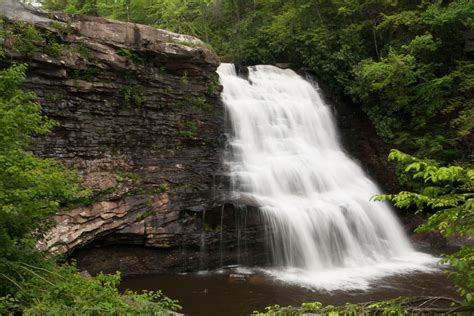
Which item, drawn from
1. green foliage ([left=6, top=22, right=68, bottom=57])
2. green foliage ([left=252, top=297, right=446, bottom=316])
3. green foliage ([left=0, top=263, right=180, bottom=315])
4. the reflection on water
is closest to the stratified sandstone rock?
green foliage ([left=6, top=22, right=68, bottom=57])

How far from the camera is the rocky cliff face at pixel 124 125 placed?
9.85 m

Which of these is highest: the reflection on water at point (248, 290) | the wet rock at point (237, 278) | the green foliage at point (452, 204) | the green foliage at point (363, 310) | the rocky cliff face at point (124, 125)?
the rocky cliff face at point (124, 125)

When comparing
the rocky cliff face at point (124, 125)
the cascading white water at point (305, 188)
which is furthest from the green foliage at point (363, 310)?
the rocky cliff face at point (124, 125)

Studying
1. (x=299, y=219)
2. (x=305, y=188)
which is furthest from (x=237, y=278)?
(x=305, y=188)

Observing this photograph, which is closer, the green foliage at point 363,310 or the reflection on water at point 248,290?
the green foliage at point 363,310

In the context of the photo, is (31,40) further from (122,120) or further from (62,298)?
(62,298)

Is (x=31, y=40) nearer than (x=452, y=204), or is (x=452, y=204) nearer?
(x=452, y=204)

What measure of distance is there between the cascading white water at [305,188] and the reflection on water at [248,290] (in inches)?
22.3

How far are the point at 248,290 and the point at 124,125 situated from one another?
5.99 meters

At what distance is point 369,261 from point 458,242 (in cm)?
386

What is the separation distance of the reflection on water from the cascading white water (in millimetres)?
566

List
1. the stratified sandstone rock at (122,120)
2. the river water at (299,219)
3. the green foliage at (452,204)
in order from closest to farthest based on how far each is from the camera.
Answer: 1. the green foliage at (452,204)
2. the river water at (299,219)
3. the stratified sandstone rock at (122,120)

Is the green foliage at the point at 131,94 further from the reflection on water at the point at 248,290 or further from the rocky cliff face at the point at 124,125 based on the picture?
the reflection on water at the point at 248,290

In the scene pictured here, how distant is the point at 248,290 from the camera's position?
917 centimetres
